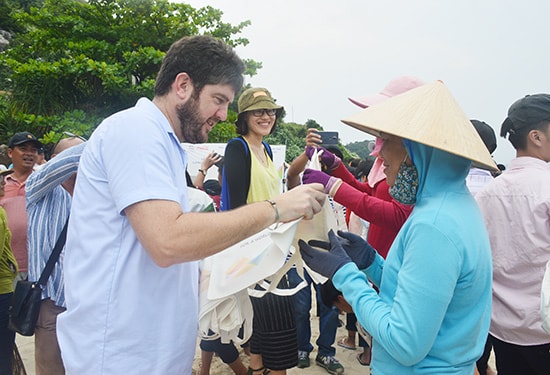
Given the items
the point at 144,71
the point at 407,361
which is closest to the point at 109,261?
the point at 407,361

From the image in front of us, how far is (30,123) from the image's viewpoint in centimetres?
1199

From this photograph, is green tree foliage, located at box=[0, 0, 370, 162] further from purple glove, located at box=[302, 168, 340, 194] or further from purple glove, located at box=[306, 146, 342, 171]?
purple glove, located at box=[302, 168, 340, 194]

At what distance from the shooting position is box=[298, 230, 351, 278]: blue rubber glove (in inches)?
57.1

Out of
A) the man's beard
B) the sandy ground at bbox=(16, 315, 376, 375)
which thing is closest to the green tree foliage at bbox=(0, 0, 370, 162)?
the sandy ground at bbox=(16, 315, 376, 375)

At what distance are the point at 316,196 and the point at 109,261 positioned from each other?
2.39ft

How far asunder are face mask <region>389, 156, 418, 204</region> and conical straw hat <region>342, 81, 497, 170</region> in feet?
0.74

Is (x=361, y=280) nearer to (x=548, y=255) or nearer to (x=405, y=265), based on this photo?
(x=405, y=265)

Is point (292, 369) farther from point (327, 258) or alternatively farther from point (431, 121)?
point (431, 121)

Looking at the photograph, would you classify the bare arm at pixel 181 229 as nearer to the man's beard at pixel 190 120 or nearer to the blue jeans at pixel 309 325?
the man's beard at pixel 190 120

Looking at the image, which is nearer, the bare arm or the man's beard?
the bare arm

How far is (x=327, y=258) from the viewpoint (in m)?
1.48

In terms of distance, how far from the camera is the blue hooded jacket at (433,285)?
1.21m

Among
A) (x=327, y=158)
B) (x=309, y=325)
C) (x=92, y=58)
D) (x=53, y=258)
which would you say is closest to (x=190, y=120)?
(x=53, y=258)

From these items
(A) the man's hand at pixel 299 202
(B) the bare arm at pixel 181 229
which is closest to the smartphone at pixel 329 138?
(A) the man's hand at pixel 299 202
